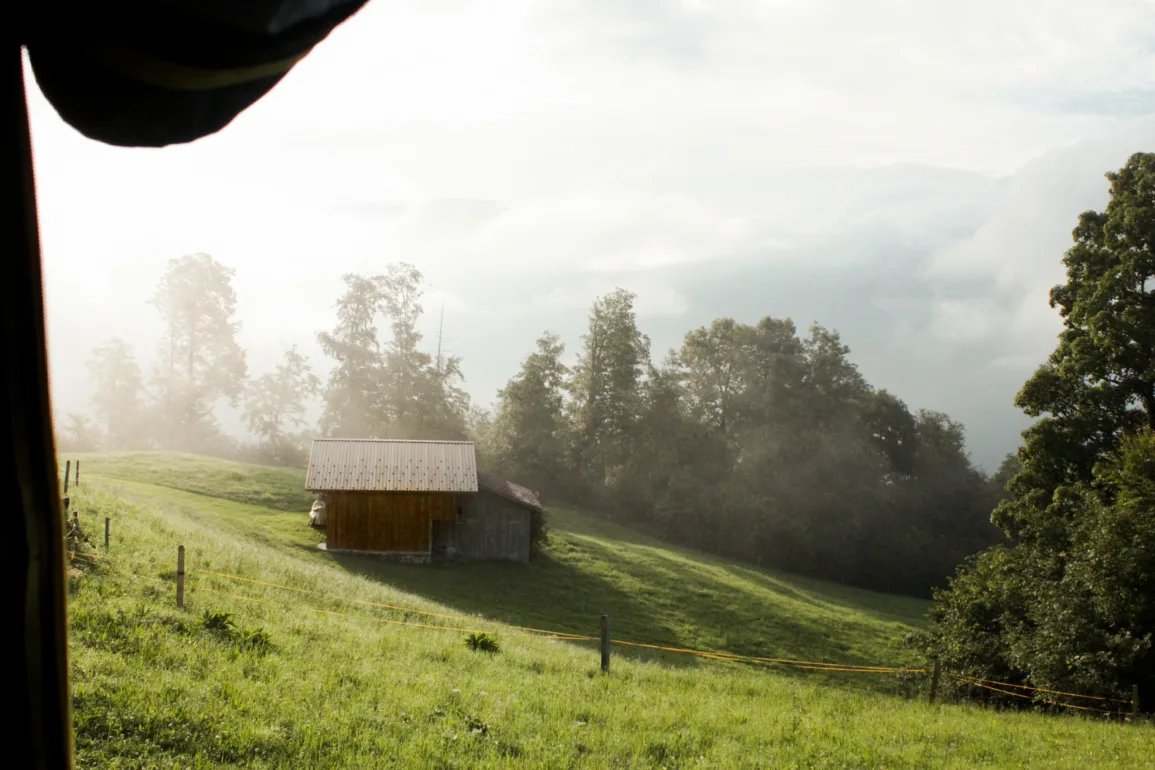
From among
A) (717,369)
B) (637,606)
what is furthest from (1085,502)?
(717,369)

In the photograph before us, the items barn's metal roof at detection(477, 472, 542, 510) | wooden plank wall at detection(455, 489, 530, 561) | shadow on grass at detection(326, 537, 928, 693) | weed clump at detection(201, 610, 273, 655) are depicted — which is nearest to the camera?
weed clump at detection(201, 610, 273, 655)

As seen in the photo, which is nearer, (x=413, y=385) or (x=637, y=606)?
(x=637, y=606)

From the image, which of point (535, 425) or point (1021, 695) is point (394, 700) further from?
point (535, 425)

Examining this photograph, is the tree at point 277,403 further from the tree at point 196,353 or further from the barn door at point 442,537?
the barn door at point 442,537

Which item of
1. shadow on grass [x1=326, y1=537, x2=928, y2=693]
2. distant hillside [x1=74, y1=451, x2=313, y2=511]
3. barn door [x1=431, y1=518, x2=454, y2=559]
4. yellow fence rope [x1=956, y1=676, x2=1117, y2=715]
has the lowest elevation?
shadow on grass [x1=326, y1=537, x2=928, y2=693]

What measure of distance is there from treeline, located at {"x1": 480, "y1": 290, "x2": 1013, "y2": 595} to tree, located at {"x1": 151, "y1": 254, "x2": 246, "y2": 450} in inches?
1318

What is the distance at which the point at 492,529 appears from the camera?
42.6 m

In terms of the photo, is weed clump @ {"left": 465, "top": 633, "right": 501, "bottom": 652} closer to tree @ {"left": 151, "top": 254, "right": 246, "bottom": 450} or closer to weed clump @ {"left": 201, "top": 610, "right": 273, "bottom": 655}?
weed clump @ {"left": 201, "top": 610, "right": 273, "bottom": 655}

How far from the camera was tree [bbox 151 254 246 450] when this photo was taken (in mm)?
84438

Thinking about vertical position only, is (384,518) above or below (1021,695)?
above

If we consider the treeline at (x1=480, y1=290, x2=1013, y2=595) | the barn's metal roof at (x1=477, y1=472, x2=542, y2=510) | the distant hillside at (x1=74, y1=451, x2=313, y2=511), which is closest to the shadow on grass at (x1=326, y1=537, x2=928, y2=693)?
the barn's metal roof at (x1=477, y1=472, x2=542, y2=510)

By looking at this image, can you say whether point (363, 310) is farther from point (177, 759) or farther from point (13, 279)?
point (13, 279)

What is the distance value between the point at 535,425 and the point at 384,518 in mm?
32799

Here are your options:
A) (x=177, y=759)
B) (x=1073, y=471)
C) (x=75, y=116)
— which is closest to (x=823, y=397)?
(x=1073, y=471)
